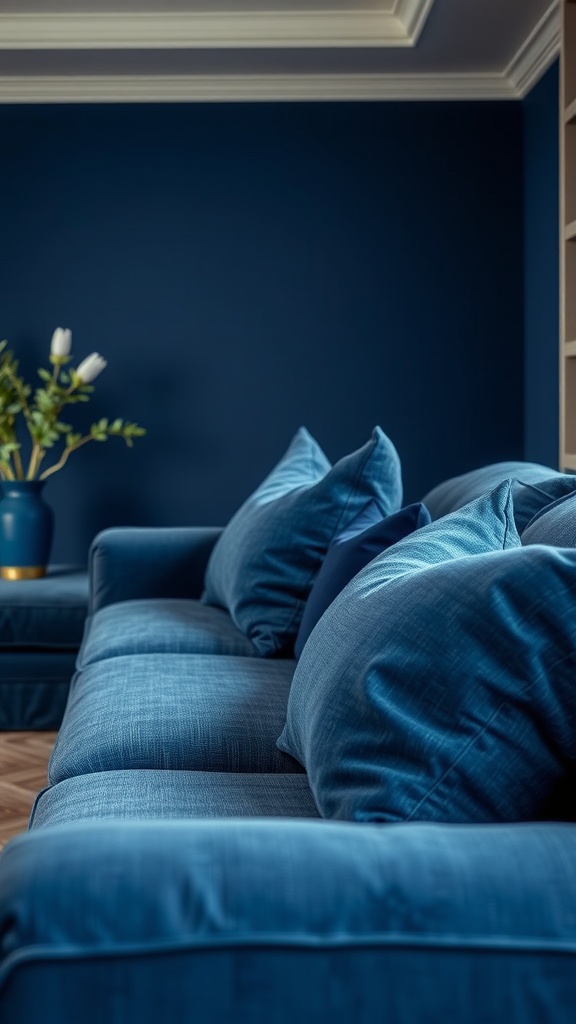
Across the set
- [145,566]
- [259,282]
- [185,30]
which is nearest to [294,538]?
[145,566]

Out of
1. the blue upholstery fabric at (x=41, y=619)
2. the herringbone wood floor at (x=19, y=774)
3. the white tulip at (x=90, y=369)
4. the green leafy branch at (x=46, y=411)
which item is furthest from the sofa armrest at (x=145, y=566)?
the white tulip at (x=90, y=369)

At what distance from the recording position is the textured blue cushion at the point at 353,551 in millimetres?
1791

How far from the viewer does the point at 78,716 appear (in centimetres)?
193

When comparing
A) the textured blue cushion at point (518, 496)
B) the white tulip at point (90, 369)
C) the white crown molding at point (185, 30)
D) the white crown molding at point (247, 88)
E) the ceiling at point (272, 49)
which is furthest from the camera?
the white crown molding at point (247, 88)

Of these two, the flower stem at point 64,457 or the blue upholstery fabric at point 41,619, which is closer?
the blue upholstery fabric at point 41,619

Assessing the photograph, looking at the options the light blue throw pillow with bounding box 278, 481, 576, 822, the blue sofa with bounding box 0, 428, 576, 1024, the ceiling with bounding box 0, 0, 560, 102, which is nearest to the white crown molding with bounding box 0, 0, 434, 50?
the ceiling with bounding box 0, 0, 560, 102

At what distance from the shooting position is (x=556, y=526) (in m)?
1.38

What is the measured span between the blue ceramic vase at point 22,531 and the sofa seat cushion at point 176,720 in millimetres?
1775

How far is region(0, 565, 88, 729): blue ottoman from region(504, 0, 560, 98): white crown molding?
240 centimetres

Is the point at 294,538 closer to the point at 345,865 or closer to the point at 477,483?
the point at 477,483

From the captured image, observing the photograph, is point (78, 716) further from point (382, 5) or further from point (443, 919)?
point (382, 5)

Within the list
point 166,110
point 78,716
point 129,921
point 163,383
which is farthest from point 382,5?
point 129,921

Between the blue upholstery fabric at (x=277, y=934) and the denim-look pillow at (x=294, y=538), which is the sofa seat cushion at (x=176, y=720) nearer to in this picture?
the denim-look pillow at (x=294, y=538)

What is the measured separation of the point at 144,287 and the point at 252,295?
1.40 ft
